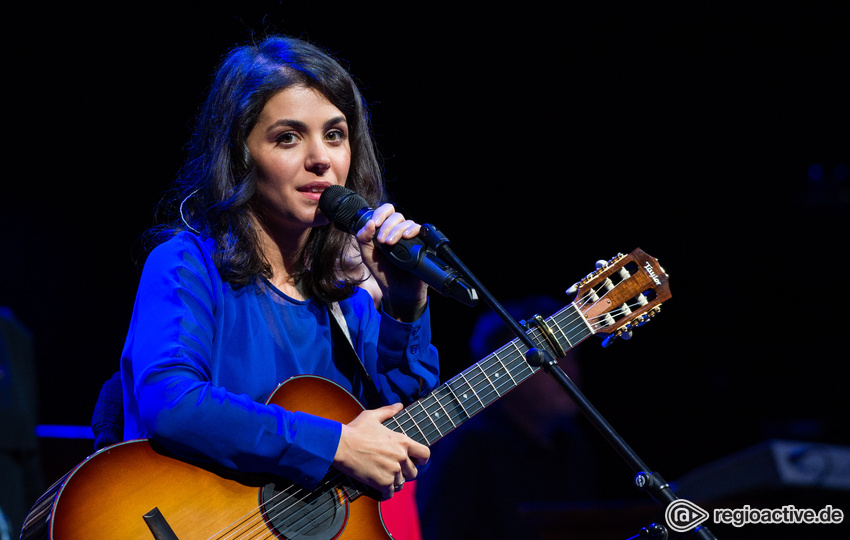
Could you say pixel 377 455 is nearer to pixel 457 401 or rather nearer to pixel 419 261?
pixel 457 401

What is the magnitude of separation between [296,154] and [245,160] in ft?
0.61

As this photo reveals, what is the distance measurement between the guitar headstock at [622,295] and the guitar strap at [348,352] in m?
0.66

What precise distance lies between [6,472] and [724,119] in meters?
5.55

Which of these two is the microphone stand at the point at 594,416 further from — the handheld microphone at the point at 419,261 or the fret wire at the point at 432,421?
the fret wire at the point at 432,421

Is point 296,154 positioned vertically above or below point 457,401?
above

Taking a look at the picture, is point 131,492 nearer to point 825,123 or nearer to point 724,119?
point 724,119

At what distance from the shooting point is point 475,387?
6.74ft

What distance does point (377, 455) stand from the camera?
184 centimetres

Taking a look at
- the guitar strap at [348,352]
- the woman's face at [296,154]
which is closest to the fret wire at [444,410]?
the guitar strap at [348,352]

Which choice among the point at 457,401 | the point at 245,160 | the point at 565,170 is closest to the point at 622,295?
the point at 457,401

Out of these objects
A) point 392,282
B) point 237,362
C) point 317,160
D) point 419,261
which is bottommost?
point 237,362

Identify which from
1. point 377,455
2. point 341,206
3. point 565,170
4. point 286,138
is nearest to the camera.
→ point 377,455

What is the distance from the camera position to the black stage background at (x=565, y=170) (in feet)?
13.9

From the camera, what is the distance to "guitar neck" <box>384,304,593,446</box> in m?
2.02
